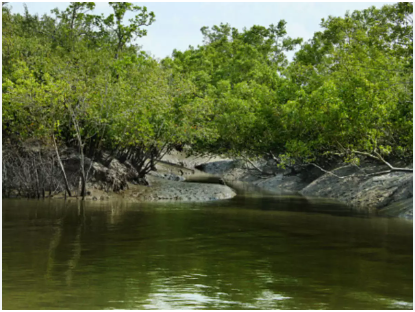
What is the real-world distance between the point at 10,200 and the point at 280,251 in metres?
13.8

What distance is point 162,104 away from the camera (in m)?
26.5

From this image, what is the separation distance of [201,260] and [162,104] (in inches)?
604

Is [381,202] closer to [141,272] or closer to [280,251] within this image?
[280,251]

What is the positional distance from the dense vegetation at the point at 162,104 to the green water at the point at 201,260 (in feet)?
15.8

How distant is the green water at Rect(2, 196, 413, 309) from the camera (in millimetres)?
8812

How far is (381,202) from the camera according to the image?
23516mm

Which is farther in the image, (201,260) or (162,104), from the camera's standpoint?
(162,104)

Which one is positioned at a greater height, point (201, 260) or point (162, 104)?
point (162, 104)

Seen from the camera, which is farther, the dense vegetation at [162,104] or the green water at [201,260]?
the dense vegetation at [162,104]

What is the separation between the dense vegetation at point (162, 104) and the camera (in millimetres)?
23250

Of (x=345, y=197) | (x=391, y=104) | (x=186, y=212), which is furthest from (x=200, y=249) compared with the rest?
(x=345, y=197)

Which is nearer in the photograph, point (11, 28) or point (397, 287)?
point (397, 287)

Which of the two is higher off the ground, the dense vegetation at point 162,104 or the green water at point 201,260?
the dense vegetation at point 162,104

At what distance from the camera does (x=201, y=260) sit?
475 inches
